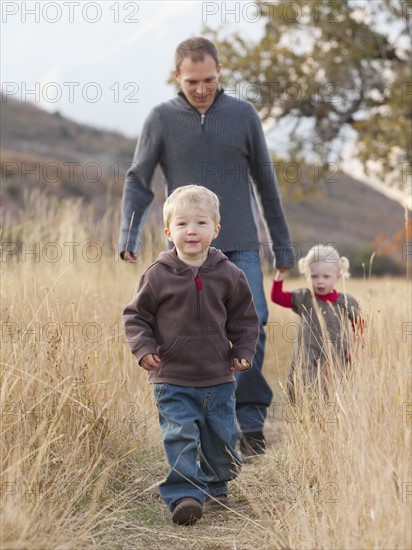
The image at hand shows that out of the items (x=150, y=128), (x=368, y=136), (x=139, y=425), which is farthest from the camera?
(x=368, y=136)

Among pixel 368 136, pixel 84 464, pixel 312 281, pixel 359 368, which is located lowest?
pixel 84 464

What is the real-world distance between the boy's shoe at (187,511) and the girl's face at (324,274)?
5.68ft

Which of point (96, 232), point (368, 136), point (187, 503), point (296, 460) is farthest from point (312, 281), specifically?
point (368, 136)

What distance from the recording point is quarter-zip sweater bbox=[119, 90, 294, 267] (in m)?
4.55

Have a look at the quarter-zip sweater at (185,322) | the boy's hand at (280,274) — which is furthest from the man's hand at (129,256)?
the quarter-zip sweater at (185,322)

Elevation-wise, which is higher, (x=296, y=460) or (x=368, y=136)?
(x=368, y=136)

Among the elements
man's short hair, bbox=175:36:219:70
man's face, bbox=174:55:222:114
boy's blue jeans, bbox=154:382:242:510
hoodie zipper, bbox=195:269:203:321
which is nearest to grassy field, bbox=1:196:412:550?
boy's blue jeans, bbox=154:382:242:510

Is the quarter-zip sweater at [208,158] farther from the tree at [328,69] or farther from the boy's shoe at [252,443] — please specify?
the tree at [328,69]

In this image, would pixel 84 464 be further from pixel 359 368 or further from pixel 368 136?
pixel 368 136

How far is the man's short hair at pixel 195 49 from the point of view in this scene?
14.2 feet

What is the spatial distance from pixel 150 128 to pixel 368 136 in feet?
32.6

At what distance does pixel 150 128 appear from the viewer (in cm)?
461

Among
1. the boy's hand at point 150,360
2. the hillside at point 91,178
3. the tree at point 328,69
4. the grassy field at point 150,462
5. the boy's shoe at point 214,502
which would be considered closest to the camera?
the grassy field at point 150,462

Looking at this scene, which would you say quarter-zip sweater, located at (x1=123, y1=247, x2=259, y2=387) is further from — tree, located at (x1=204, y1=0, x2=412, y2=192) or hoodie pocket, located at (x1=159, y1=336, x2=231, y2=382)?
tree, located at (x1=204, y1=0, x2=412, y2=192)
